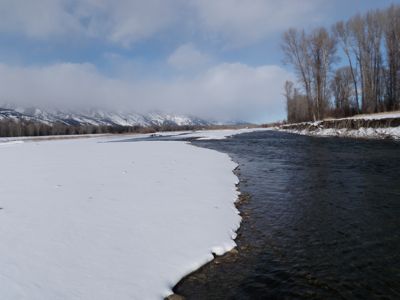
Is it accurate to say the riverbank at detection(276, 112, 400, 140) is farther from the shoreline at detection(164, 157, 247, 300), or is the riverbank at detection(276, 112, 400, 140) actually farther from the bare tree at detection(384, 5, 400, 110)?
the shoreline at detection(164, 157, 247, 300)

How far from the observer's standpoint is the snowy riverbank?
3.83m

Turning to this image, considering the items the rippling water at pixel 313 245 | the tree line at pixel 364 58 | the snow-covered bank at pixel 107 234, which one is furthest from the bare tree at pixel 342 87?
the snow-covered bank at pixel 107 234

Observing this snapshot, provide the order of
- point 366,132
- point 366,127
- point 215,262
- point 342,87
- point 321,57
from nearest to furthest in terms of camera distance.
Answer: point 215,262 → point 366,132 → point 366,127 → point 321,57 → point 342,87

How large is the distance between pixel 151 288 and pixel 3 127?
6368 inches

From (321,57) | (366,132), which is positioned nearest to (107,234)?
(366,132)

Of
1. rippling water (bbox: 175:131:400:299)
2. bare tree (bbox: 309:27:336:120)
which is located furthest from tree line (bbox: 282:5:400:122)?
rippling water (bbox: 175:131:400:299)

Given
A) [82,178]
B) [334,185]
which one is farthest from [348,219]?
[82,178]

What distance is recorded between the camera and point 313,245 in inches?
214

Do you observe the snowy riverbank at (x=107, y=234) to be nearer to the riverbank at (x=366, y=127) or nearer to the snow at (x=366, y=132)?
the snow at (x=366, y=132)

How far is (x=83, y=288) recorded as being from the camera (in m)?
3.68

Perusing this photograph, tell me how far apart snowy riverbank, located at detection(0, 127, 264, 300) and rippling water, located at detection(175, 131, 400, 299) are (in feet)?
1.69

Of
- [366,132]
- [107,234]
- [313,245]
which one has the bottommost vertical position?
[313,245]

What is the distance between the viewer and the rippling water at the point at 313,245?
13.5 feet

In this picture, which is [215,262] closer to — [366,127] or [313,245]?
[313,245]
